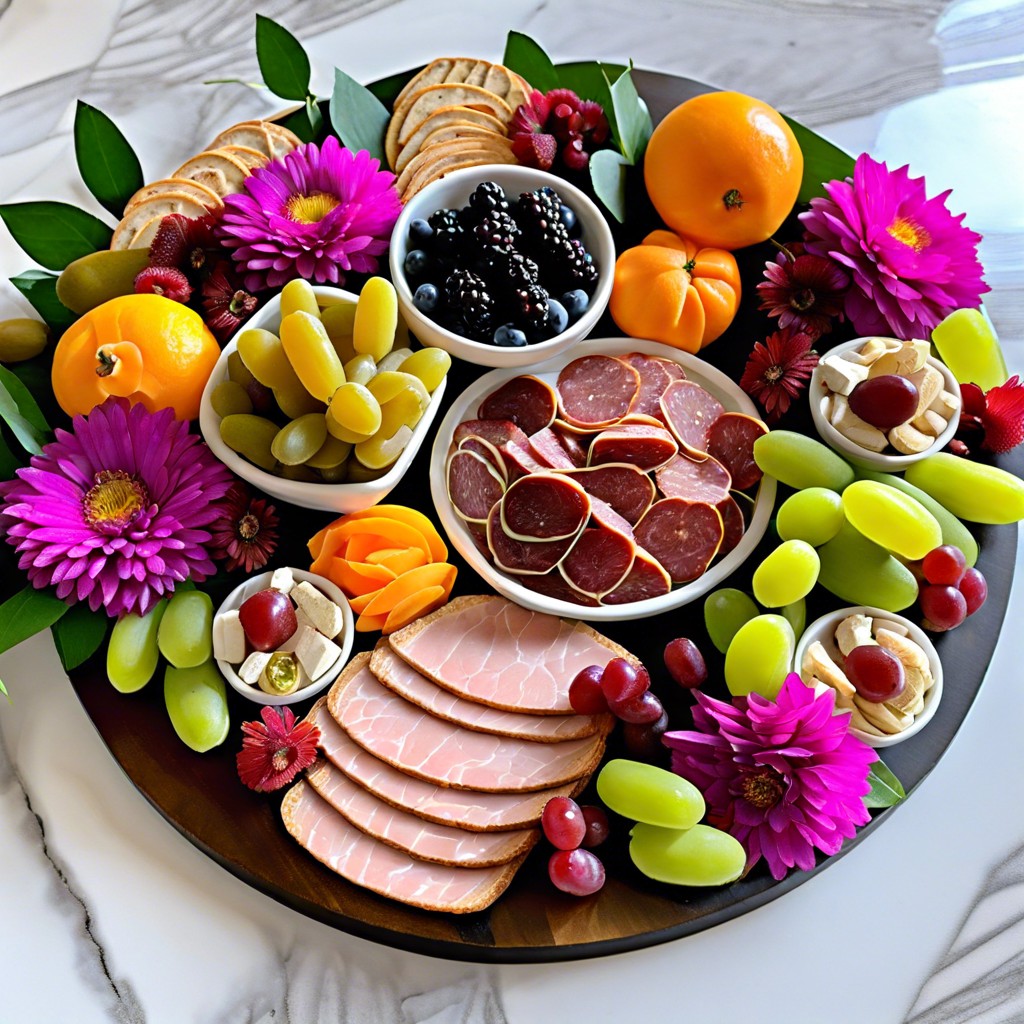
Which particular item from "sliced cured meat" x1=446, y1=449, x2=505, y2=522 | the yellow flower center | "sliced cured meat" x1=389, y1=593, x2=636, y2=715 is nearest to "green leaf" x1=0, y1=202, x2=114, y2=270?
the yellow flower center

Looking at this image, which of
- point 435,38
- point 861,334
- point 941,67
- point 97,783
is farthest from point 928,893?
point 435,38

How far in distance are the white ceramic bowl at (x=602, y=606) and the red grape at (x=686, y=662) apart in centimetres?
7

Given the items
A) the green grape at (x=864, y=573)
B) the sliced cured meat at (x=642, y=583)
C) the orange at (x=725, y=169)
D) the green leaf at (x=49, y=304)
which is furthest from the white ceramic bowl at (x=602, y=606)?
the green leaf at (x=49, y=304)

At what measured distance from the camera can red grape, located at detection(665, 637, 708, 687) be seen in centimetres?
134

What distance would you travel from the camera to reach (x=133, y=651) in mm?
1349

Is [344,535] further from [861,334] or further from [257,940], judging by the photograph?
[861,334]

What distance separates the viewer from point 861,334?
1597mm

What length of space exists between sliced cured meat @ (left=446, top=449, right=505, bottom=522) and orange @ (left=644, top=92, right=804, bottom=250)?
53cm

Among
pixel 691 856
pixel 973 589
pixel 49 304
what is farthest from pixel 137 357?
pixel 973 589

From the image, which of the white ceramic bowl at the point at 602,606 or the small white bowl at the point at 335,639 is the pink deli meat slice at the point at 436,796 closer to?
the small white bowl at the point at 335,639

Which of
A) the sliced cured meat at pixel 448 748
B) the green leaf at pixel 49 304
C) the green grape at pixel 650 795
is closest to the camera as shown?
the green grape at pixel 650 795

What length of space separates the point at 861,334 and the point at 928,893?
822mm

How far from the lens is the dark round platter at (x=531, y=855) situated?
1233mm

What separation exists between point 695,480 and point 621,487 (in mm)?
112
